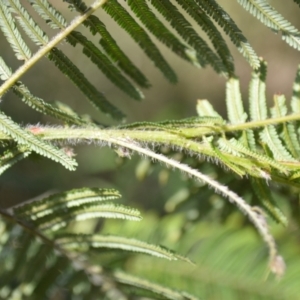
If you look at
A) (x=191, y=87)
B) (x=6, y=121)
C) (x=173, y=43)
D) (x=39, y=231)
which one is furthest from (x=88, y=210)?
(x=191, y=87)

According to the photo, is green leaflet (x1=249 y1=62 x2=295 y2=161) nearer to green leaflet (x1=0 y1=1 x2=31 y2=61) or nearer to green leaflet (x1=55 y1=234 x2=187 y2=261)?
green leaflet (x1=55 y1=234 x2=187 y2=261)

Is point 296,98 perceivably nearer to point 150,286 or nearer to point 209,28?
point 209,28

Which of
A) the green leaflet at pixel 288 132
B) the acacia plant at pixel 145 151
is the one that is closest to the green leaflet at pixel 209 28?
the acacia plant at pixel 145 151

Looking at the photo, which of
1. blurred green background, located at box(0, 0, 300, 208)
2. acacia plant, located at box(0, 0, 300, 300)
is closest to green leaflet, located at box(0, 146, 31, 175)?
acacia plant, located at box(0, 0, 300, 300)

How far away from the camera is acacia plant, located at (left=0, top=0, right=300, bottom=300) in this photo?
77cm

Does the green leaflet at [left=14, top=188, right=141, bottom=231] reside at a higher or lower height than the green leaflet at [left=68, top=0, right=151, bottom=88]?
lower

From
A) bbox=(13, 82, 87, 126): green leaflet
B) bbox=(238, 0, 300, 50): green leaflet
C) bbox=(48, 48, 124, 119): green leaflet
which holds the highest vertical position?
bbox=(238, 0, 300, 50): green leaflet

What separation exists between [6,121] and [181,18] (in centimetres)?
37

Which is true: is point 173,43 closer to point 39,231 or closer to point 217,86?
point 39,231

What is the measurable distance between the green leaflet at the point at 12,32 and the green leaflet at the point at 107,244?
40cm

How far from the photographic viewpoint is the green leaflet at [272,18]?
28.9 inches

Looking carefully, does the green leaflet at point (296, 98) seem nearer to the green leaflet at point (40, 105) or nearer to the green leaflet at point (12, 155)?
the green leaflet at point (40, 105)

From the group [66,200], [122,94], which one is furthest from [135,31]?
[122,94]

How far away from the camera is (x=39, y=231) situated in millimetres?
948
